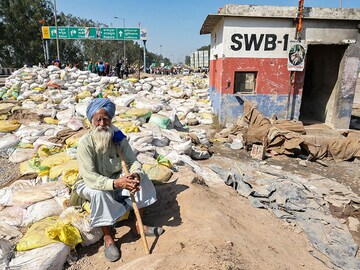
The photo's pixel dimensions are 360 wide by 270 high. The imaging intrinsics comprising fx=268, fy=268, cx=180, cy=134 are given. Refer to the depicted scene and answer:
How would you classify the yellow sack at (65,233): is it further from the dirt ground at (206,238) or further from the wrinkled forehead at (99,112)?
the wrinkled forehead at (99,112)

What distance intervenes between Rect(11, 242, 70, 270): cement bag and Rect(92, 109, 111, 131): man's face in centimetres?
102

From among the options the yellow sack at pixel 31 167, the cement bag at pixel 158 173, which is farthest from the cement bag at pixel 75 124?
the cement bag at pixel 158 173

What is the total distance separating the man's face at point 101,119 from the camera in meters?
2.34

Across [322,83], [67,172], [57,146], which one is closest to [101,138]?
[67,172]

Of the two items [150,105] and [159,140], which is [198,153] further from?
[150,105]

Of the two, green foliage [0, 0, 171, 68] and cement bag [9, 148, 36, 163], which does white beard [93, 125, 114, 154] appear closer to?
cement bag [9, 148, 36, 163]

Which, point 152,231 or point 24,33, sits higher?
point 24,33

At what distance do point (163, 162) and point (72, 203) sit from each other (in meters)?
1.31

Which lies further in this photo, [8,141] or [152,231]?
[8,141]

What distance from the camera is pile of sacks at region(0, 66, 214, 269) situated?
7.35ft

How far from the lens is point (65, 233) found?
2227 millimetres

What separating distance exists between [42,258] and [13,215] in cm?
87

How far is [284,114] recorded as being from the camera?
7609 millimetres

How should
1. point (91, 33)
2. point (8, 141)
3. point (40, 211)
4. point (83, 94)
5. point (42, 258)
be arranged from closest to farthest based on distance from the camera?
point (42, 258) < point (40, 211) < point (8, 141) < point (83, 94) < point (91, 33)
